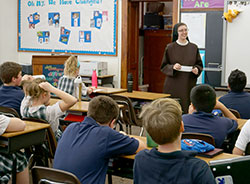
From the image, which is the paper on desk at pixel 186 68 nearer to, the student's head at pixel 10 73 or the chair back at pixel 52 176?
the student's head at pixel 10 73

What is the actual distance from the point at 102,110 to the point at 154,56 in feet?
24.9

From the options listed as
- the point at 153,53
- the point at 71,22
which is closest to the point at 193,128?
the point at 71,22

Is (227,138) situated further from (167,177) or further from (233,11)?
(233,11)

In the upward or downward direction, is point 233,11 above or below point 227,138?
above

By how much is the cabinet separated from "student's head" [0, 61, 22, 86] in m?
5.89

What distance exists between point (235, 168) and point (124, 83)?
21.5ft

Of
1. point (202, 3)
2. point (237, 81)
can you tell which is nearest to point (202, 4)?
point (202, 3)

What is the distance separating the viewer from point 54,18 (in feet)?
29.4

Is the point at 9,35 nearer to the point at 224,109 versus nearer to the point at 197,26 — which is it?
the point at 197,26

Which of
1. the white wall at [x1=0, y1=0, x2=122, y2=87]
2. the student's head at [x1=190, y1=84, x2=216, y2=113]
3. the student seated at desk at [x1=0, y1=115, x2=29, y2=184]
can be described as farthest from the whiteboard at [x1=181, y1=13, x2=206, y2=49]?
the student seated at desk at [x1=0, y1=115, x2=29, y2=184]

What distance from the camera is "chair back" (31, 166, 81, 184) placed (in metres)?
2.07

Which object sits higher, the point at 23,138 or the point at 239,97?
the point at 239,97

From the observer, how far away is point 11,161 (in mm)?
3363

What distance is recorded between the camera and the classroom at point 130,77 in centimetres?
241
